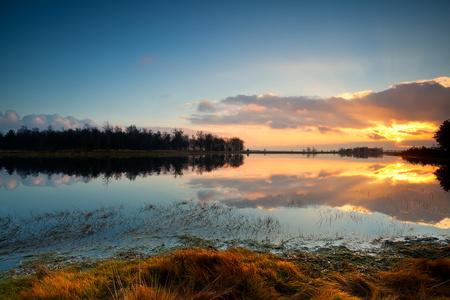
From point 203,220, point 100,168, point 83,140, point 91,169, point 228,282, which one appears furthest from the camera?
point 83,140

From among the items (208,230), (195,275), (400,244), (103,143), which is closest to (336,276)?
(195,275)

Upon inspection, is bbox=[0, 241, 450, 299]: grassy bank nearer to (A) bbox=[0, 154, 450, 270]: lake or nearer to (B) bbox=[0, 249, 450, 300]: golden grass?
(B) bbox=[0, 249, 450, 300]: golden grass

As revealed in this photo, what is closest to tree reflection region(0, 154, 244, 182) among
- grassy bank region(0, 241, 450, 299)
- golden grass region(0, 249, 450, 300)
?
grassy bank region(0, 241, 450, 299)

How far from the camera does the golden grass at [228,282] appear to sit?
3938 mm

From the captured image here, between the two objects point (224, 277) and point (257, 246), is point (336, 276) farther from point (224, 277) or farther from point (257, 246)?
point (257, 246)

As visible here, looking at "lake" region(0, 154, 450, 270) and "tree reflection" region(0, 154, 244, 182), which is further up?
"tree reflection" region(0, 154, 244, 182)

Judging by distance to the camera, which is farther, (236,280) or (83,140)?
(83,140)

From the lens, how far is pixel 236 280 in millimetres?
4398

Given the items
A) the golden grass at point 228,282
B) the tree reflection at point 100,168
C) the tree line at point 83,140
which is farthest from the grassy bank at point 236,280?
the tree line at point 83,140

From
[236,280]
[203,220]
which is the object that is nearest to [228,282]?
[236,280]

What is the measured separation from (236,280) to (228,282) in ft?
0.54

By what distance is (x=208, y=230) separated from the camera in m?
10.5

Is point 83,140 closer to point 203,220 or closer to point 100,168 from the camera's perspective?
point 100,168

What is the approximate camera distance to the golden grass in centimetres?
394
